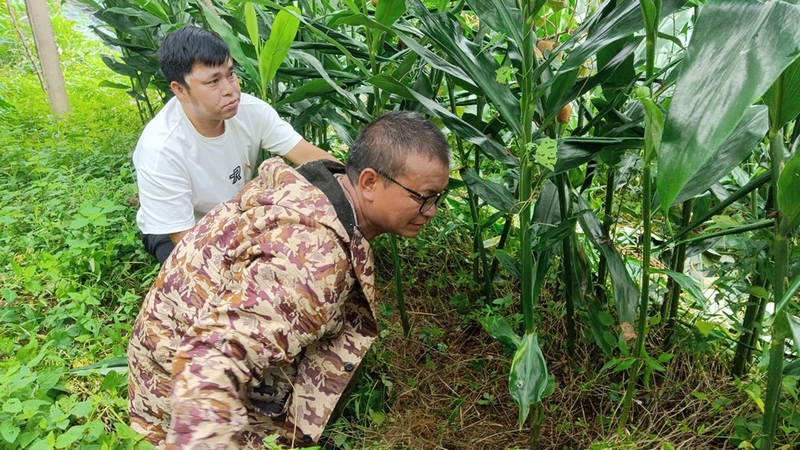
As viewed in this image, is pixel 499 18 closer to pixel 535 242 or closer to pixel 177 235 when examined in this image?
pixel 535 242

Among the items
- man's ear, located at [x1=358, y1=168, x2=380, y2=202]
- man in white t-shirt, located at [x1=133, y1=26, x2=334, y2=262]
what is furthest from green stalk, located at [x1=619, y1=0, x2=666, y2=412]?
man in white t-shirt, located at [x1=133, y1=26, x2=334, y2=262]

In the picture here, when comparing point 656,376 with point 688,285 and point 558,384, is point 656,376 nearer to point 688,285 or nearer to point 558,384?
point 558,384

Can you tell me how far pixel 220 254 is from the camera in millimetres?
1084

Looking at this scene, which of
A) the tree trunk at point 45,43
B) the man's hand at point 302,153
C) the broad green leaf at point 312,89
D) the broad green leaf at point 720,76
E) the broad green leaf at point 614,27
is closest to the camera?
the broad green leaf at point 720,76

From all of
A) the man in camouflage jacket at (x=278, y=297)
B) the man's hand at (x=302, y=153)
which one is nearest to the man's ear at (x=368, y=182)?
the man in camouflage jacket at (x=278, y=297)

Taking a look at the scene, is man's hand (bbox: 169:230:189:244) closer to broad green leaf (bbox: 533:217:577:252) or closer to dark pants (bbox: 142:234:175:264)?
dark pants (bbox: 142:234:175:264)

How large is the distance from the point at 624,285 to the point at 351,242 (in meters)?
0.54

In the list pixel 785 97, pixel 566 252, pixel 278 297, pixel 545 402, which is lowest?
pixel 545 402

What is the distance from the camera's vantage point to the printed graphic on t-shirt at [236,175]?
1.72 meters

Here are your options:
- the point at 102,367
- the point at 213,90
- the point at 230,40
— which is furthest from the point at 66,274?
the point at 230,40

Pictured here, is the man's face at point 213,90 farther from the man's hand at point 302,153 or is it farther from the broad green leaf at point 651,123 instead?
the broad green leaf at point 651,123

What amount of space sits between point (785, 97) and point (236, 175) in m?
Answer: 1.38

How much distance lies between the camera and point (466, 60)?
3.50 ft

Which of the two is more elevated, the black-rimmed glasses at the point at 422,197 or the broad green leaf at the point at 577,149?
the broad green leaf at the point at 577,149
